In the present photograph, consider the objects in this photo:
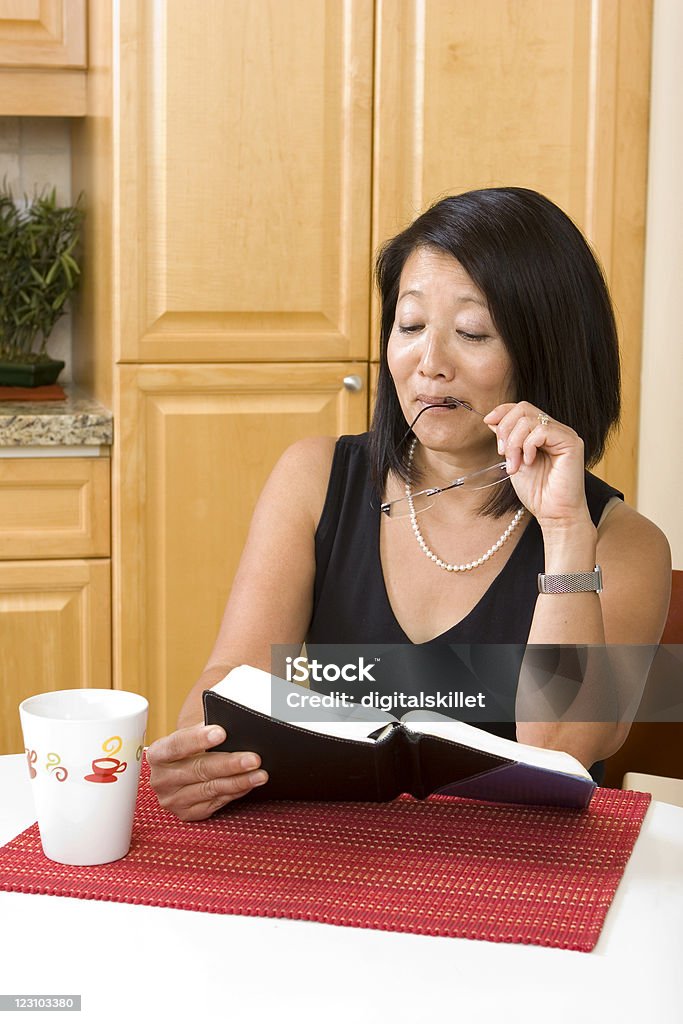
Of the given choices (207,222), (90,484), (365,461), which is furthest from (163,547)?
(365,461)

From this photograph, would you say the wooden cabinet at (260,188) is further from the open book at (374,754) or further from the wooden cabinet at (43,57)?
the open book at (374,754)

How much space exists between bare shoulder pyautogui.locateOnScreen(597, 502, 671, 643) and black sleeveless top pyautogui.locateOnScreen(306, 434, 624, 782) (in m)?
0.06

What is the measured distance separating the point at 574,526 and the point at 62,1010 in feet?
2.45

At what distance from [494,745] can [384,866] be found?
120 millimetres

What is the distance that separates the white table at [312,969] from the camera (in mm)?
698

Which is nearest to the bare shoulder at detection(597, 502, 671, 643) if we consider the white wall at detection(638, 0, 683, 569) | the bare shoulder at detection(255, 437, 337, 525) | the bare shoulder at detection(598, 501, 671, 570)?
the bare shoulder at detection(598, 501, 671, 570)

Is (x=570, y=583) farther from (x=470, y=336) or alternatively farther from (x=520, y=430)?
(x=470, y=336)

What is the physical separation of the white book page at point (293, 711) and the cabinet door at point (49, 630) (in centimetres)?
148

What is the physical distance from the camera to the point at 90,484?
94.4 inches

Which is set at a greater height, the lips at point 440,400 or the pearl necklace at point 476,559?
the lips at point 440,400

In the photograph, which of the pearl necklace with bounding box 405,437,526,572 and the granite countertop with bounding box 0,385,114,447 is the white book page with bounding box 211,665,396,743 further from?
the granite countertop with bounding box 0,385,114,447

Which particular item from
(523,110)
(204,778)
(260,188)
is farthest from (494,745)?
(523,110)

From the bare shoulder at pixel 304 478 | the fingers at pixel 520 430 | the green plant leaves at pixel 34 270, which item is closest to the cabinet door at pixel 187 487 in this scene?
the green plant leaves at pixel 34 270

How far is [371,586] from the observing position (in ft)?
4.84
